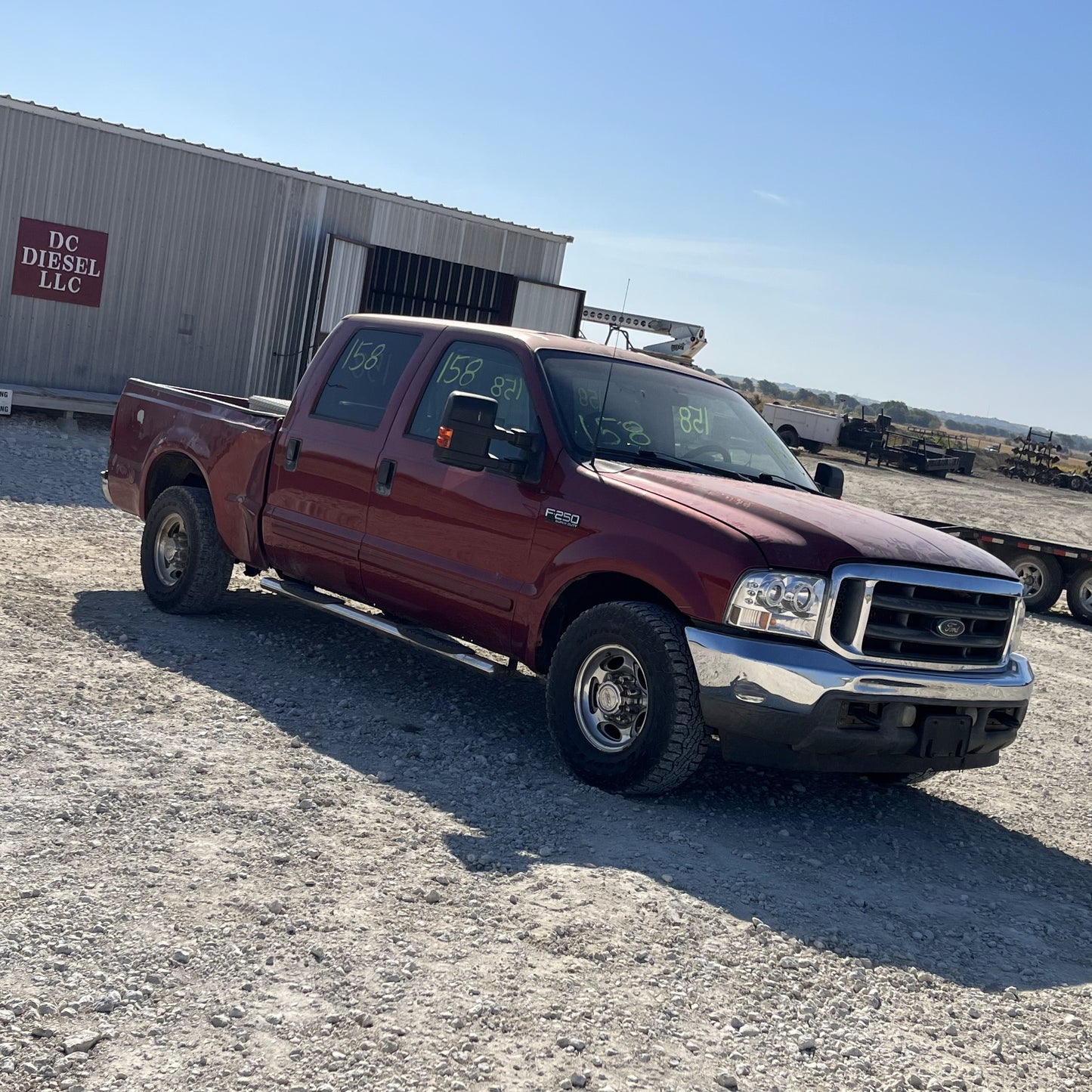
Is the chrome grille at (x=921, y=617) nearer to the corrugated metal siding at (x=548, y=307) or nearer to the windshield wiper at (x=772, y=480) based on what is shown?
the windshield wiper at (x=772, y=480)

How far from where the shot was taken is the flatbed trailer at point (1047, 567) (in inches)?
564

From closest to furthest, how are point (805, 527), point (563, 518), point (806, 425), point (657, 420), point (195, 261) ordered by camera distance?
point (805, 527)
point (563, 518)
point (657, 420)
point (195, 261)
point (806, 425)

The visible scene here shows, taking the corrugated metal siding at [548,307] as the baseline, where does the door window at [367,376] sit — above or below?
below

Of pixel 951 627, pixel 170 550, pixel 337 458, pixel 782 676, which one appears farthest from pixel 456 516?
pixel 170 550

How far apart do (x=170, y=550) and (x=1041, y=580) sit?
10367 mm

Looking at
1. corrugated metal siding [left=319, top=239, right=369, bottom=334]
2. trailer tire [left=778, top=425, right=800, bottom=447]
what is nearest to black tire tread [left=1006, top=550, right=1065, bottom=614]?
corrugated metal siding [left=319, top=239, right=369, bottom=334]

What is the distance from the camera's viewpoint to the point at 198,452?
7.75m

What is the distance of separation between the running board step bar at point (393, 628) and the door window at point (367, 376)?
0.96 meters

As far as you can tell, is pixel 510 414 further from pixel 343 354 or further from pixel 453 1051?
pixel 453 1051

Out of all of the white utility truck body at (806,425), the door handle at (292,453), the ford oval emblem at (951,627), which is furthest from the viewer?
the white utility truck body at (806,425)

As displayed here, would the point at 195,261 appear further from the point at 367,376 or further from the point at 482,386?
the point at 482,386

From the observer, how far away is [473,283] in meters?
21.6

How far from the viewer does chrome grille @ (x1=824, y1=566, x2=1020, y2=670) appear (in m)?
5.18

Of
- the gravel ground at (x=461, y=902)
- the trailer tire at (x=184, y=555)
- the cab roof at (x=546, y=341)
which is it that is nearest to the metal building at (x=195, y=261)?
the trailer tire at (x=184, y=555)
